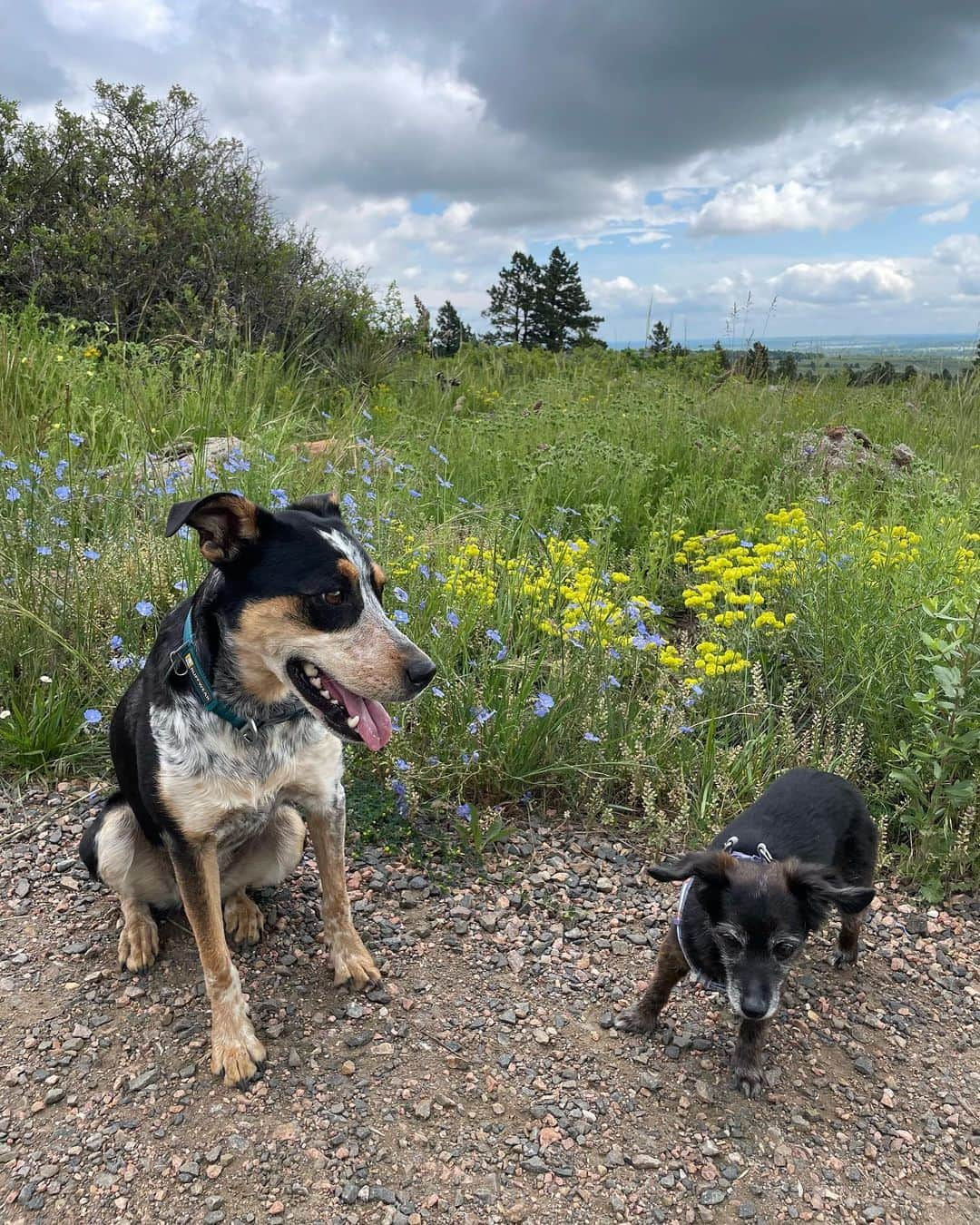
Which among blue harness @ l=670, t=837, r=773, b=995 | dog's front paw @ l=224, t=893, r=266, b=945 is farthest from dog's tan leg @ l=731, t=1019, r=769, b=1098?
dog's front paw @ l=224, t=893, r=266, b=945

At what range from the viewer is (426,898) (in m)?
3.15

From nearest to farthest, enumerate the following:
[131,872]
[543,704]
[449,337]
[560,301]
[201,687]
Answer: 1. [201,687]
2. [131,872]
3. [543,704]
4. [449,337]
5. [560,301]

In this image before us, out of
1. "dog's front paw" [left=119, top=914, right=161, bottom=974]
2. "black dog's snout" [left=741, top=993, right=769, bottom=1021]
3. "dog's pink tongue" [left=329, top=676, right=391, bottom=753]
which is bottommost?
"dog's front paw" [left=119, top=914, right=161, bottom=974]

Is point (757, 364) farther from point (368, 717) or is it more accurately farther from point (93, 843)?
point (93, 843)

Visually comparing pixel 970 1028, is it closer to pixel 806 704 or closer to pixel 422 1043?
pixel 806 704

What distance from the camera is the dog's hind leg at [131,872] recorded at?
272 centimetres

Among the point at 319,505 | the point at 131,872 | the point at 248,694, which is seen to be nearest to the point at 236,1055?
the point at 131,872

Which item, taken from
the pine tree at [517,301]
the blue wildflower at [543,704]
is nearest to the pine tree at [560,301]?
the pine tree at [517,301]

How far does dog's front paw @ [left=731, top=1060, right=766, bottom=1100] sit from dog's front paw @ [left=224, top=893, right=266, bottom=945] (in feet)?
5.44

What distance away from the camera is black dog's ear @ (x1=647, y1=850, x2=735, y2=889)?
7.55 feet

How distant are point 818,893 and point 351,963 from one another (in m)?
1.50

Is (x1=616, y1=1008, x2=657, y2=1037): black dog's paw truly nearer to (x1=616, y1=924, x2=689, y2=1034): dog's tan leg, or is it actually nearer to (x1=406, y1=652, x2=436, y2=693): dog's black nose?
(x1=616, y1=924, x2=689, y2=1034): dog's tan leg

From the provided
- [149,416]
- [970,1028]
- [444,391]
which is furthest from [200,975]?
[444,391]

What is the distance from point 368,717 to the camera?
2.34 meters
